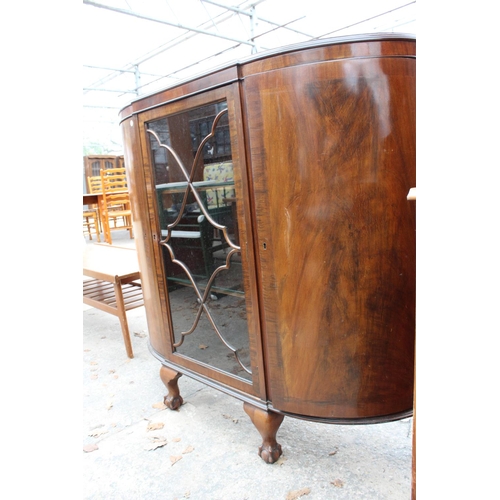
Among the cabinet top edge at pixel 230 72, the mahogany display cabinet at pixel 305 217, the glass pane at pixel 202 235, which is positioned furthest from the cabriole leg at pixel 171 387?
the cabinet top edge at pixel 230 72

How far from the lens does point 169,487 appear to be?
1.31 meters

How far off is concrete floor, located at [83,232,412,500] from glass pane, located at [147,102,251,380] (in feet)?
1.04

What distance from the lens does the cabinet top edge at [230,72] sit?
3.28ft

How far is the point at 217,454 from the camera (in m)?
1.44

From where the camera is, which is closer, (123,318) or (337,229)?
(337,229)

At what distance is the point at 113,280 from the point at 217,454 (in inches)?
47.3

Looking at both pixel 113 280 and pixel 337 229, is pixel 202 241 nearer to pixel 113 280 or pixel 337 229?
pixel 337 229

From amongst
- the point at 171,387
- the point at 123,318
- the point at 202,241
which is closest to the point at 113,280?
the point at 123,318

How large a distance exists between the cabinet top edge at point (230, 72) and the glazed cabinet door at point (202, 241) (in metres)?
0.03

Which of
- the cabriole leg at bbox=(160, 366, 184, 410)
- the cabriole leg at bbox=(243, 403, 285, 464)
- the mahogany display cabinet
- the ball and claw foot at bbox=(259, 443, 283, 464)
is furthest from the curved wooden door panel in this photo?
the cabriole leg at bbox=(160, 366, 184, 410)

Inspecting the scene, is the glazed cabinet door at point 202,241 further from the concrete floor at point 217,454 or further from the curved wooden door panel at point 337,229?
the concrete floor at point 217,454

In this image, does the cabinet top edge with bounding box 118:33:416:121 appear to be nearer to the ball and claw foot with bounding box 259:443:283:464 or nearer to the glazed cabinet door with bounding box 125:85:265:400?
the glazed cabinet door with bounding box 125:85:265:400
